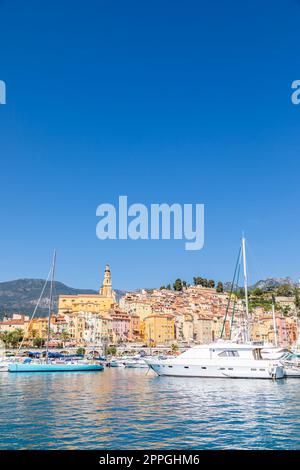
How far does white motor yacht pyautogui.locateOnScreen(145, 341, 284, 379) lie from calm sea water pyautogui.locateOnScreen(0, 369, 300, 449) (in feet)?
26.5

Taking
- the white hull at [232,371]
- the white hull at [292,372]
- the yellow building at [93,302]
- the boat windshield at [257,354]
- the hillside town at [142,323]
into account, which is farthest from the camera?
the yellow building at [93,302]

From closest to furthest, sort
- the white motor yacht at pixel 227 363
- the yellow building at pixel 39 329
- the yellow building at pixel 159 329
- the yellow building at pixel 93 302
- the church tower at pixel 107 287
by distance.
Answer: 1. the white motor yacht at pixel 227 363
2. the yellow building at pixel 39 329
3. the yellow building at pixel 159 329
4. the yellow building at pixel 93 302
5. the church tower at pixel 107 287

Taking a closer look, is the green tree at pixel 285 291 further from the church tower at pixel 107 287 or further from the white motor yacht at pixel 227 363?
the white motor yacht at pixel 227 363

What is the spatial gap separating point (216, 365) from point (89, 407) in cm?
1326

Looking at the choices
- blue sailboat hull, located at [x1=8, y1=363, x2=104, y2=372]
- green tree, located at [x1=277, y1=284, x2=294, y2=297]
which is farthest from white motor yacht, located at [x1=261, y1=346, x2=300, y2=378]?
green tree, located at [x1=277, y1=284, x2=294, y2=297]

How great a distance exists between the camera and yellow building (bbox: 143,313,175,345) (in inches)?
2987

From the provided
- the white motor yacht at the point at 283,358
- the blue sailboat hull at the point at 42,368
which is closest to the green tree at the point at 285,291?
the blue sailboat hull at the point at 42,368

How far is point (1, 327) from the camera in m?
80.1

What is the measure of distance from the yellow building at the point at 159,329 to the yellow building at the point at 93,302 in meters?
9.74

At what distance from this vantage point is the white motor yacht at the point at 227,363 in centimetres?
2409

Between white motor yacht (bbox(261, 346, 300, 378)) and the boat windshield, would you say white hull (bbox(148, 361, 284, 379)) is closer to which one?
the boat windshield

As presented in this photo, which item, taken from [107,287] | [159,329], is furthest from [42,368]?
[107,287]
